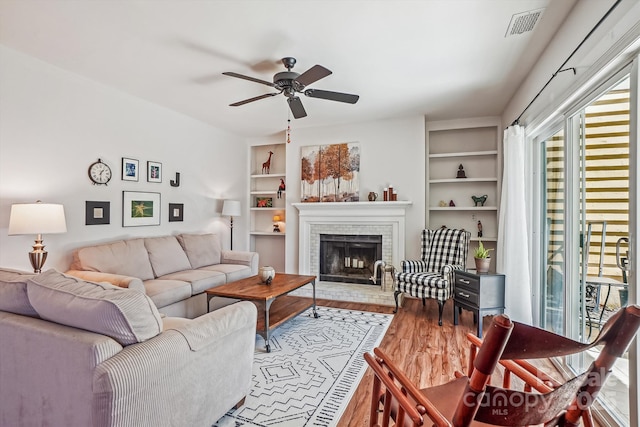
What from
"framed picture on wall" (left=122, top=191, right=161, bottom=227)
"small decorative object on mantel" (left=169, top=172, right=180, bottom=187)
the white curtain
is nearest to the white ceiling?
the white curtain

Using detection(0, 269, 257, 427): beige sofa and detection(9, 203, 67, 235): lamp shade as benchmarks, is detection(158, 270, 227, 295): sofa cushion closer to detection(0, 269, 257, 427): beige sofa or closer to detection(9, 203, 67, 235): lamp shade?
detection(9, 203, 67, 235): lamp shade

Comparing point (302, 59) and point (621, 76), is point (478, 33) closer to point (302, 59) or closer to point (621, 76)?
point (621, 76)

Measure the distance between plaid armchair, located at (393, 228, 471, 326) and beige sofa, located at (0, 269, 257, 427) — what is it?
2.69 meters

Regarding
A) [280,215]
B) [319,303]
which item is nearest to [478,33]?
[319,303]

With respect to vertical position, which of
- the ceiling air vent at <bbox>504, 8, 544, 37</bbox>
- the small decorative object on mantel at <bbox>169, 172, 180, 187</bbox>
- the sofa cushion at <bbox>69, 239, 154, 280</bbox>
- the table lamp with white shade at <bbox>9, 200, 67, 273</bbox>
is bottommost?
the sofa cushion at <bbox>69, 239, 154, 280</bbox>

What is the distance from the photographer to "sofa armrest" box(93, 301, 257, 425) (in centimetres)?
129

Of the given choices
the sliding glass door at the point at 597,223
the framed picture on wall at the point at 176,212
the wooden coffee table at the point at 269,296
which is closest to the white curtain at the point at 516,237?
the sliding glass door at the point at 597,223

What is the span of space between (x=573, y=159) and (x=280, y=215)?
14.7 feet

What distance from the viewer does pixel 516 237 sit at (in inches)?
129

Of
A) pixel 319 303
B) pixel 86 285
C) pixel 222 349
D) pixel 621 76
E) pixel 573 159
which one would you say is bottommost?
pixel 319 303

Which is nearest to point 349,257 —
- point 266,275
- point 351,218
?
point 351,218

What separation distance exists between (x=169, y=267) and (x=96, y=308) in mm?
2716

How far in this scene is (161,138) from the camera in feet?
14.5

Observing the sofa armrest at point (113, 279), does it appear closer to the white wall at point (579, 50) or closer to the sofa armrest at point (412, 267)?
the sofa armrest at point (412, 267)
